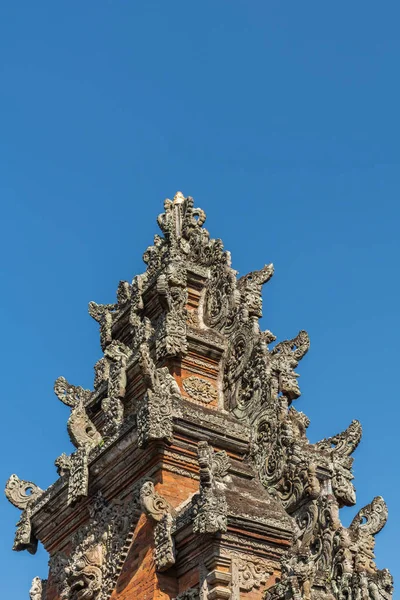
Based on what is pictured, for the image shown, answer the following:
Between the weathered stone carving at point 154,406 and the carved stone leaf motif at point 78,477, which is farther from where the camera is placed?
the carved stone leaf motif at point 78,477

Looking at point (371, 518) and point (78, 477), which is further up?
point (78, 477)

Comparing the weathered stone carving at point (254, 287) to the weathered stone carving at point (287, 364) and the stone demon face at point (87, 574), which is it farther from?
the stone demon face at point (87, 574)

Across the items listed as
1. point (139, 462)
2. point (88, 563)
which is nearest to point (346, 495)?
point (139, 462)

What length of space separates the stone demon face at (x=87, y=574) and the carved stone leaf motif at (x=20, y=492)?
3275 mm

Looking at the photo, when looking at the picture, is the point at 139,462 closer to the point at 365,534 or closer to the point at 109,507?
the point at 109,507

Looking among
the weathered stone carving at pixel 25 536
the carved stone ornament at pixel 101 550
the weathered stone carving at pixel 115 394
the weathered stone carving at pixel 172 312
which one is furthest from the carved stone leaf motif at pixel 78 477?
the weathered stone carving at pixel 172 312

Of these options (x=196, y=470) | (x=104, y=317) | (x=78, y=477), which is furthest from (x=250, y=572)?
(x=104, y=317)

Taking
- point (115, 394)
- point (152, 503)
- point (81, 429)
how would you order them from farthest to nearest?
point (115, 394), point (81, 429), point (152, 503)

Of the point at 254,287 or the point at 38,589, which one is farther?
the point at 38,589

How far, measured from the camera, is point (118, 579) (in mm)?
13594

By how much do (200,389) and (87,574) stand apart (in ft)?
11.9

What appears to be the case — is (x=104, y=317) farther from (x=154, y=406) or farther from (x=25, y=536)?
(x=154, y=406)

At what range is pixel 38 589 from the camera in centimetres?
1683

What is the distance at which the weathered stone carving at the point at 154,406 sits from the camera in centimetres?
1331
